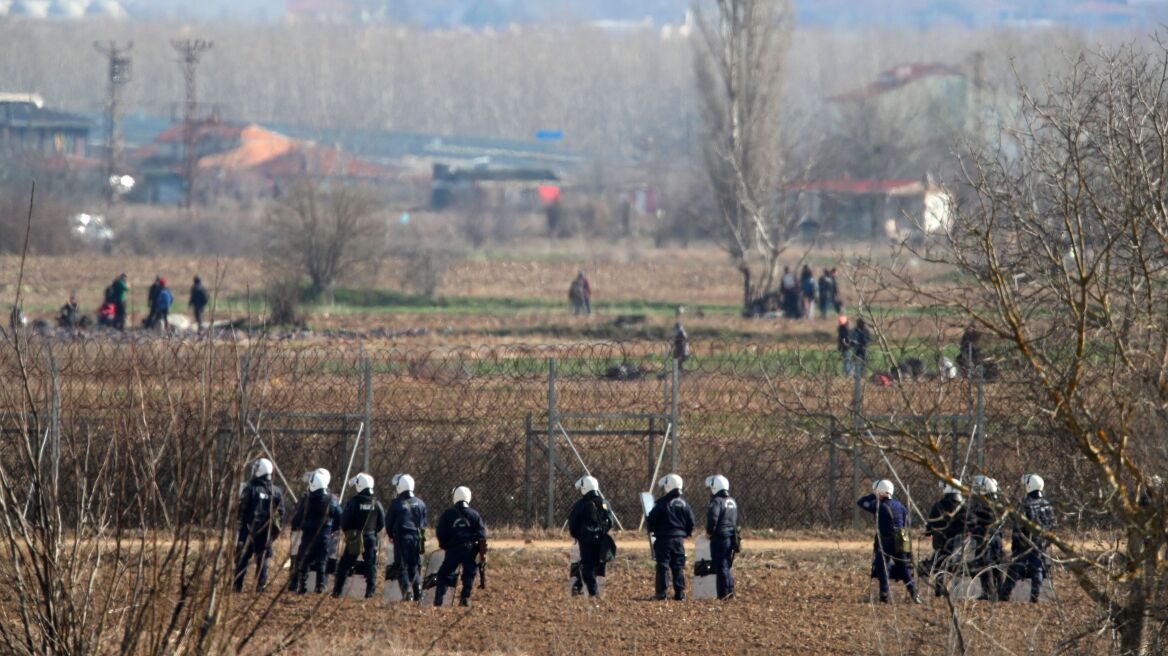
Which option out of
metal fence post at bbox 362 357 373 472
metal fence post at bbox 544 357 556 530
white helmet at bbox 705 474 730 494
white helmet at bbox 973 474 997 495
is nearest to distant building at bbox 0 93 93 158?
metal fence post at bbox 362 357 373 472

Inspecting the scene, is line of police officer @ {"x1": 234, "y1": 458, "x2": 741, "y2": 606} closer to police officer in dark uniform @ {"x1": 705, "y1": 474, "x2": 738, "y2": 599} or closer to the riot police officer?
police officer in dark uniform @ {"x1": 705, "y1": 474, "x2": 738, "y2": 599}

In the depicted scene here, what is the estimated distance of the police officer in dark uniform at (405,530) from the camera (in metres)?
13.6

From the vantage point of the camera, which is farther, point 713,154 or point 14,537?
point 713,154

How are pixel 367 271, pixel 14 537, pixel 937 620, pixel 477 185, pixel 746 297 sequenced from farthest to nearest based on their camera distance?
1. pixel 477 185
2. pixel 367 271
3. pixel 746 297
4. pixel 937 620
5. pixel 14 537

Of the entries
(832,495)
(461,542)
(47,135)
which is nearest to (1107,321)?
(461,542)

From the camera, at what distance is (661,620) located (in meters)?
13.2

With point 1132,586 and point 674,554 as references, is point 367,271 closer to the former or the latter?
point 674,554

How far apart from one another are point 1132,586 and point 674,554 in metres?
5.21

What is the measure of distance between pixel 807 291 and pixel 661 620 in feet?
78.4

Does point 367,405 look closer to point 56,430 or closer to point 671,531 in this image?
point 671,531

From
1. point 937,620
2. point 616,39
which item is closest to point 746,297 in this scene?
point 937,620

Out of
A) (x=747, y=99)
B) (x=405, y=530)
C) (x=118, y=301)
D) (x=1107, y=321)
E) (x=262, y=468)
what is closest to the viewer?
(x=1107, y=321)

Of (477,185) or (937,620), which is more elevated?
(477,185)

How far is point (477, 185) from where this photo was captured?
294 feet
